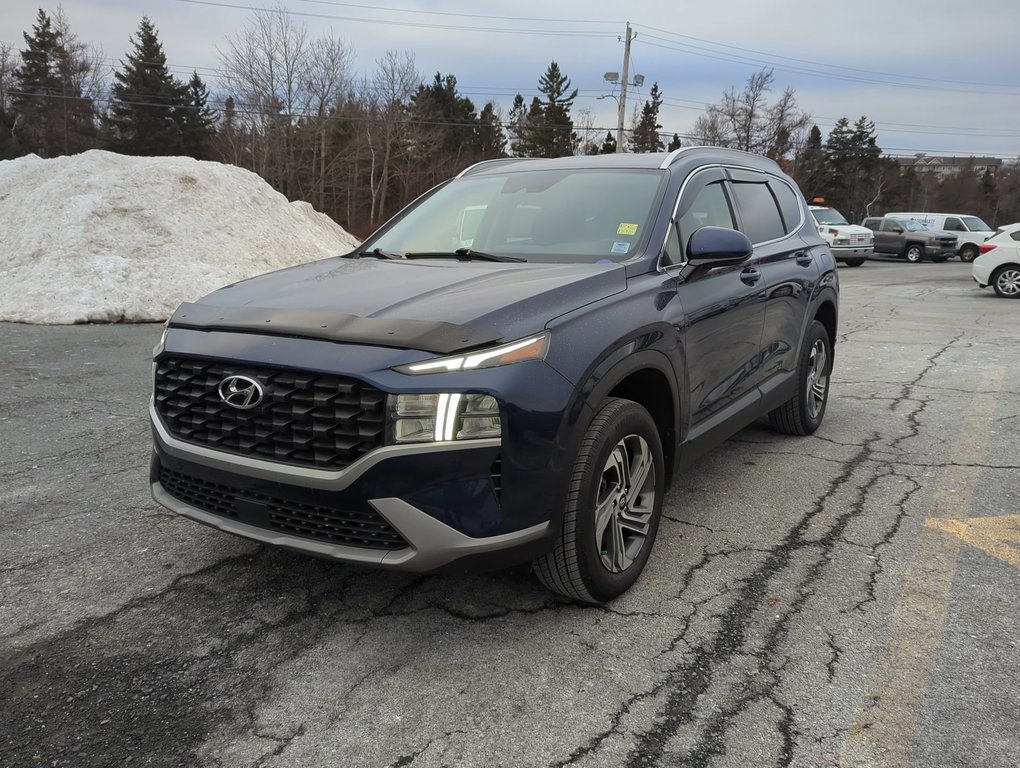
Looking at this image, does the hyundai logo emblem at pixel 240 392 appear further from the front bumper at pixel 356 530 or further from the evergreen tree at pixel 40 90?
the evergreen tree at pixel 40 90

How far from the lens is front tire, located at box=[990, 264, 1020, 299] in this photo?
16641 millimetres

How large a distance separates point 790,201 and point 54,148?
186 feet

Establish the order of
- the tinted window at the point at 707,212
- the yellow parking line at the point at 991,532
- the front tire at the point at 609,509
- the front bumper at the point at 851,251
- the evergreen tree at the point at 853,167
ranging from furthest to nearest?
the evergreen tree at the point at 853,167, the front bumper at the point at 851,251, the tinted window at the point at 707,212, the yellow parking line at the point at 991,532, the front tire at the point at 609,509

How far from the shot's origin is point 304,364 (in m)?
2.55

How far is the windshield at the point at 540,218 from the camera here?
362 centimetres

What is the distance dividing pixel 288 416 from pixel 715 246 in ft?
6.77

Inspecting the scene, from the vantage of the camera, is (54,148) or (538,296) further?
(54,148)

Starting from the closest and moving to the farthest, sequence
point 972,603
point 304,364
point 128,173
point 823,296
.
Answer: point 304,364
point 972,603
point 823,296
point 128,173

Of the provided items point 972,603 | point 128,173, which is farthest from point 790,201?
point 128,173

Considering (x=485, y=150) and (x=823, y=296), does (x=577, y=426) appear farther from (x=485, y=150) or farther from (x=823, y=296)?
Answer: (x=485, y=150)

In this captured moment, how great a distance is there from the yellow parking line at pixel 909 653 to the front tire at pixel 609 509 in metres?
0.96

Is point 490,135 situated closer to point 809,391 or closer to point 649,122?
point 649,122

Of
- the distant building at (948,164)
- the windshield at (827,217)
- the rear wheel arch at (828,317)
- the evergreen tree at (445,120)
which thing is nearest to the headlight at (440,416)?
the rear wheel arch at (828,317)

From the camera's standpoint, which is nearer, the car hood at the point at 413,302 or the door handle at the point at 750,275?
the car hood at the point at 413,302
